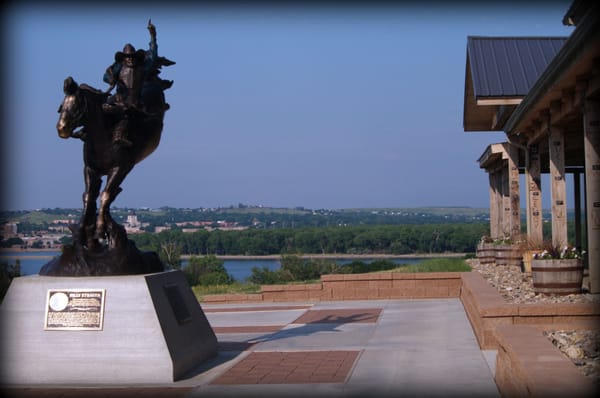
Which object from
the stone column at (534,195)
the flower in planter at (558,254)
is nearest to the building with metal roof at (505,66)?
the stone column at (534,195)

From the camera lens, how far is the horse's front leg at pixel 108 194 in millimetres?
9250

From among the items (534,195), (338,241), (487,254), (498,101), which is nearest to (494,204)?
(487,254)

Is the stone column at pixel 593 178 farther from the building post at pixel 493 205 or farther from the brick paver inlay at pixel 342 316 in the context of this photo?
the building post at pixel 493 205

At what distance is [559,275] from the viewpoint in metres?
11.0

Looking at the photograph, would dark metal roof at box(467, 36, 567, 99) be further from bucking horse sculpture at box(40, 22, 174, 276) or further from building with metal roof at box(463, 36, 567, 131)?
bucking horse sculpture at box(40, 22, 174, 276)

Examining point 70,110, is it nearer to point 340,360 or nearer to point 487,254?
point 340,360

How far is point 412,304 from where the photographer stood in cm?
1725

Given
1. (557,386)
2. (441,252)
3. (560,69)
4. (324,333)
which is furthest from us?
(441,252)

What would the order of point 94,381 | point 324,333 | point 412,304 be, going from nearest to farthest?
point 94,381 → point 324,333 → point 412,304

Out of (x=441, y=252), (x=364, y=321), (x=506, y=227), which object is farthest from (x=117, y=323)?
(x=441, y=252)

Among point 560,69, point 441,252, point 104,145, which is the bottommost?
point 441,252

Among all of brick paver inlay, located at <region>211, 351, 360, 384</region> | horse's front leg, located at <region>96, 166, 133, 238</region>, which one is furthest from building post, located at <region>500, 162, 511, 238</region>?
horse's front leg, located at <region>96, 166, 133, 238</region>

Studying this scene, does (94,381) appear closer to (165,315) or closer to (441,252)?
(165,315)

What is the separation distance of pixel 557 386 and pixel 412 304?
12.4m
